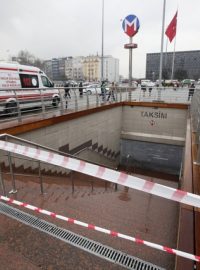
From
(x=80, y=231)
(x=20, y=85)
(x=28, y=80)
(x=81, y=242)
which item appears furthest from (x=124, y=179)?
(x=28, y=80)

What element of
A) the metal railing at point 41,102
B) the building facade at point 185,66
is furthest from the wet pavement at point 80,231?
the building facade at point 185,66

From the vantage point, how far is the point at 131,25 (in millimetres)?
14180

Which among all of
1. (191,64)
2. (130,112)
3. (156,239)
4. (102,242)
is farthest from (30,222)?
(191,64)

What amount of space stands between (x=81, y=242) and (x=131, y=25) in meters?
14.7

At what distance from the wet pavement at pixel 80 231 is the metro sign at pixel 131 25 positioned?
13.1 meters

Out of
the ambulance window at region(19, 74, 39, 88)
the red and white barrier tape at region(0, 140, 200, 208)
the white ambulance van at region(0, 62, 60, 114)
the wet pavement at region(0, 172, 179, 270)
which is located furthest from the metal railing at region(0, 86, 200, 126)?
the red and white barrier tape at region(0, 140, 200, 208)

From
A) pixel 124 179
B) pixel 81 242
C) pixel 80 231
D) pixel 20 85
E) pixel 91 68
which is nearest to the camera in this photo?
pixel 124 179

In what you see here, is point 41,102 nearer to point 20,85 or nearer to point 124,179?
point 20,85

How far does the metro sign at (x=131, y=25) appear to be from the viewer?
13984 mm

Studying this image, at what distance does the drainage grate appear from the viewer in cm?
232

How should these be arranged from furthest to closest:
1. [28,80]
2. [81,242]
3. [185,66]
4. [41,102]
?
[185,66] → [28,80] → [41,102] → [81,242]

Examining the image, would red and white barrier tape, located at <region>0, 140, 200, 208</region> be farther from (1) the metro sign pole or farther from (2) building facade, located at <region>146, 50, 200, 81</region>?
(2) building facade, located at <region>146, 50, 200, 81</region>

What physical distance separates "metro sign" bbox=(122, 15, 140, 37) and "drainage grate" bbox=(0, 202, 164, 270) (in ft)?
46.6

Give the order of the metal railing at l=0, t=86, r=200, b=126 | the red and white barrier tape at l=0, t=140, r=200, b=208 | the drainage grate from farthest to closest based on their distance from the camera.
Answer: the metal railing at l=0, t=86, r=200, b=126, the drainage grate, the red and white barrier tape at l=0, t=140, r=200, b=208
